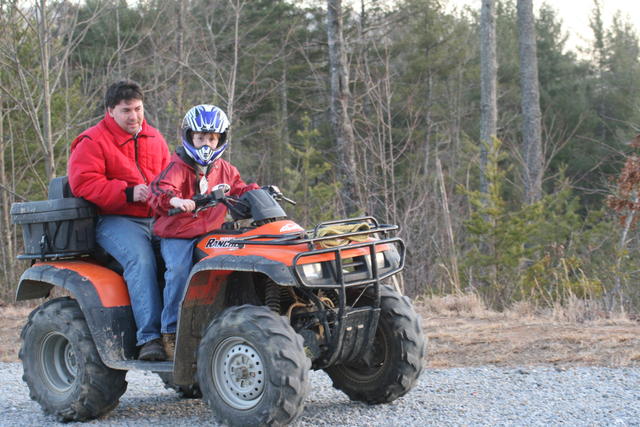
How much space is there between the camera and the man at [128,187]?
559 centimetres

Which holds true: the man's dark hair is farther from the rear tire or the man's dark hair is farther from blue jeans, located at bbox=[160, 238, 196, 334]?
the rear tire

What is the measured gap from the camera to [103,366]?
5.71 m

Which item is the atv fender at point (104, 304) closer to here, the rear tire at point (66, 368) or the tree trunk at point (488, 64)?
the rear tire at point (66, 368)

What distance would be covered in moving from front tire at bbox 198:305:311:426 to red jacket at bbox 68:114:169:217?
4.91 ft

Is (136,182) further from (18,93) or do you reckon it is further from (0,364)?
(18,93)

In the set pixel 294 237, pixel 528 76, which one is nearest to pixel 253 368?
pixel 294 237

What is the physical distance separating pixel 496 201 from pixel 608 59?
29.7 meters

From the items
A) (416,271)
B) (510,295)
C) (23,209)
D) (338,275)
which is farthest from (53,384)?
(416,271)

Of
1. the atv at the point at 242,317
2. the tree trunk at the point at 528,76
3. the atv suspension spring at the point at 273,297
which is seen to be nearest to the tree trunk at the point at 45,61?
the atv at the point at 242,317

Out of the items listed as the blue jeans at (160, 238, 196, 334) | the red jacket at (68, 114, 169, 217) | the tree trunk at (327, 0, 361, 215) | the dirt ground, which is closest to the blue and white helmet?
the blue jeans at (160, 238, 196, 334)

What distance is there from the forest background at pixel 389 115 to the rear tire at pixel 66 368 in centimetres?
600

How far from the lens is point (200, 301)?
Answer: 210 inches

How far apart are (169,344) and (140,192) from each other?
1100 millimetres

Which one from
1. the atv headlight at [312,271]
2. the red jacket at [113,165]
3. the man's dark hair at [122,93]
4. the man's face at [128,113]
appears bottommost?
the atv headlight at [312,271]
